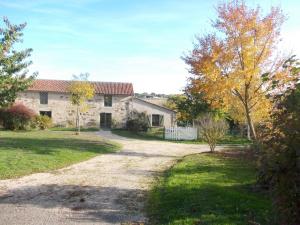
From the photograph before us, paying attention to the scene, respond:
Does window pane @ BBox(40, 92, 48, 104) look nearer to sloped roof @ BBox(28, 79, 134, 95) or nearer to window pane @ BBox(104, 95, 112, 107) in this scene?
sloped roof @ BBox(28, 79, 134, 95)

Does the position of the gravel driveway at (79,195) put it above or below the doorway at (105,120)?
below

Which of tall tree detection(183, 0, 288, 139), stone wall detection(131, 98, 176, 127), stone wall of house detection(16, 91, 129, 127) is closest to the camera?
tall tree detection(183, 0, 288, 139)

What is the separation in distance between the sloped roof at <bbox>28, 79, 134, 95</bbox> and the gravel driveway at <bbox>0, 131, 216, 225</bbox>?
1257 inches

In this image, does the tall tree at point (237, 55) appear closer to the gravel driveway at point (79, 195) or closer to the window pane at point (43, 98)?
the gravel driveway at point (79, 195)

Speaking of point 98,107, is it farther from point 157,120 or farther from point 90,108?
point 157,120

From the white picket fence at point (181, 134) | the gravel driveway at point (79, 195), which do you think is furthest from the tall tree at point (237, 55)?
the white picket fence at point (181, 134)

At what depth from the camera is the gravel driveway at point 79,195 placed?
833 centimetres

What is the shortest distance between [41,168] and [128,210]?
640 centimetres

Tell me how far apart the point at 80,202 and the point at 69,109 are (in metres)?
38.2

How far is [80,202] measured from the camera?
381 inches

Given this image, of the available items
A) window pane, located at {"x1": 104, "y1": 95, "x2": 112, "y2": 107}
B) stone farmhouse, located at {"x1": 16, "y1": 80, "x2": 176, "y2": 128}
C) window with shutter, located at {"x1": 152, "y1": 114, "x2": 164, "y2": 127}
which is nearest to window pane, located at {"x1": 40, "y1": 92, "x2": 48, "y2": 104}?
stone farmhouse, located at {"x1": 16, "y1": 80, "x2": 176, "y2": 128}

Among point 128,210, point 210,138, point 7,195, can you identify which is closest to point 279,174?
point 128,210

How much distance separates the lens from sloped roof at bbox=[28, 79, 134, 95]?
4722 centimetres

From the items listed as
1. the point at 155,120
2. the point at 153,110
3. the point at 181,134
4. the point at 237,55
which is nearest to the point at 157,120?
the point at 155,120
